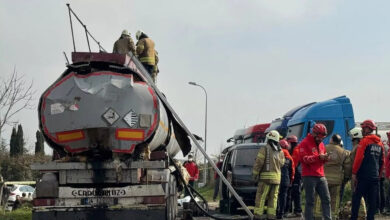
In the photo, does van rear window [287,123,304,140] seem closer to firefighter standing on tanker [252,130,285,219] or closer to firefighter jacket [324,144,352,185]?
firefighter standing on tanker [252,130,285,219]

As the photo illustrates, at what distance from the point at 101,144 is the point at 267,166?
428 cm

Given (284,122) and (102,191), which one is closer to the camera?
(102,191)

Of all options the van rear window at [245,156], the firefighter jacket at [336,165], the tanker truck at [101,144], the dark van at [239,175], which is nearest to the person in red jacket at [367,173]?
the firefighter jacket at [336,165]

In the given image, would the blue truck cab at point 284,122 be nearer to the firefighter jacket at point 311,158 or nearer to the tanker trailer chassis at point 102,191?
the firefighter jacket at point 311,158

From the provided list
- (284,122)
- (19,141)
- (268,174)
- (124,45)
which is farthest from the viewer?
(19,141)

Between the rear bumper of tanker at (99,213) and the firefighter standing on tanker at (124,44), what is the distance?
4599 millimetres

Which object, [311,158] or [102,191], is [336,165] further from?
[102,191]

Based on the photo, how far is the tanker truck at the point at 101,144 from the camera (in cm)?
1078

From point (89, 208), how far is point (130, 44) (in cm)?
472

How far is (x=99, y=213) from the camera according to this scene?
10781 millimetres

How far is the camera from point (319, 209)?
43.3 ft

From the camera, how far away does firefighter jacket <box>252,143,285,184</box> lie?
13891mm

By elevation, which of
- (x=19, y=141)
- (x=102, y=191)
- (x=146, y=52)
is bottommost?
(x=102, y=191)

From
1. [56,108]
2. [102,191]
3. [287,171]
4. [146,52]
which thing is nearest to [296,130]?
[287,171]
